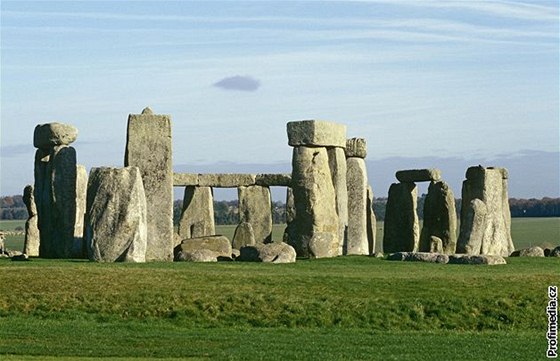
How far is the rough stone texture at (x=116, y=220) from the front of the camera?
3086cm

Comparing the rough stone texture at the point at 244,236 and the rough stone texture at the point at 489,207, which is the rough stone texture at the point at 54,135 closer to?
the rough stone texture at the point at 244,236

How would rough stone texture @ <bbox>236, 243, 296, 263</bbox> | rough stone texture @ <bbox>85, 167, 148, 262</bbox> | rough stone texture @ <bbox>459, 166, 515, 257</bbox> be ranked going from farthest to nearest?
1. rough stone texture @ <bbox>459, 166, 515, 257</bbox>
2. rough stone texture @ <bbox>236, 243, 296, 263</bbox>
3. rough stone texture @ <bbox>85, 167, 148, 262</bbox>

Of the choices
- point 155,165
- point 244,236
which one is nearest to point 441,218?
point 244,236

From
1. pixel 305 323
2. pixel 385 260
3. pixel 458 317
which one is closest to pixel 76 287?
pixel 305 323

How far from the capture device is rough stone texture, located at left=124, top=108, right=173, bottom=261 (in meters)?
33.6

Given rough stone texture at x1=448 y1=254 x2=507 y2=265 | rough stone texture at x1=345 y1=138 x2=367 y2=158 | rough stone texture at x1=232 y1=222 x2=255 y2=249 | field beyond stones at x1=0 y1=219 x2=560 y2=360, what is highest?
rough stone texture at x1=345 y1=138 x2=367 y2=158

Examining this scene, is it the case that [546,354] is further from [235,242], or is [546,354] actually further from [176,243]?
[235,242]

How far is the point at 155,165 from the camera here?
33844 millimetres

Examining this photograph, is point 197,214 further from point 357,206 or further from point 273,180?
point 357,206

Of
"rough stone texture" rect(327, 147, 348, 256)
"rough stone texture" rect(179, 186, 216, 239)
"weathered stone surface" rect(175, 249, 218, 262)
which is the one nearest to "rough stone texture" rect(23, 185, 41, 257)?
"rough stone texture" rect(179, 186, 216, 239)

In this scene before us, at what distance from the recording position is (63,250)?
34781mm

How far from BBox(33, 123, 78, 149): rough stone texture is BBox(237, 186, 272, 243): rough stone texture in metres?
10.0

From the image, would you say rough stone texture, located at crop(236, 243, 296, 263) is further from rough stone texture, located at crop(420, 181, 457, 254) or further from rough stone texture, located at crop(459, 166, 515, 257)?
rough stone texture, located at crop(420, 181, 457, 254)

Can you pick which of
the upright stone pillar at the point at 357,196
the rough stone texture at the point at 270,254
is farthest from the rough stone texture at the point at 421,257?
the upright stone pillar at the point at 357,196
